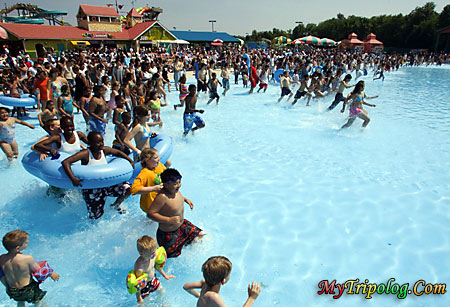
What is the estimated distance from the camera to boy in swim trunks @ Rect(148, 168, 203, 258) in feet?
9.04

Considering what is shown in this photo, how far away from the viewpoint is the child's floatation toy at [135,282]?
239 centimetres

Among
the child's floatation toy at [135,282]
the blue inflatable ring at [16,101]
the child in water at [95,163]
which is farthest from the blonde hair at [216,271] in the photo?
the blue inflatable ring at [16,101]

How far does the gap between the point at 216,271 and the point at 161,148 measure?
2670mm

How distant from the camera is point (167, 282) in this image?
10.2ft

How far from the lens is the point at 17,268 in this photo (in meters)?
2.31

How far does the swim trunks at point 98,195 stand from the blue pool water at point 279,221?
0.20 metres

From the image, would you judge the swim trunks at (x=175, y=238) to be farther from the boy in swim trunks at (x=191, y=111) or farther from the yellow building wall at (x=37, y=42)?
the yellow building wall at (x=37, y=42)

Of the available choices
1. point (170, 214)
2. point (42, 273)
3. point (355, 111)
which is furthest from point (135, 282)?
point (355, 111)

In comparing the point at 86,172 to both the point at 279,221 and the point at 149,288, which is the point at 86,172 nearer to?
the point at 149,288

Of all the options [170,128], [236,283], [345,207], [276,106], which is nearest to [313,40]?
[276,106]

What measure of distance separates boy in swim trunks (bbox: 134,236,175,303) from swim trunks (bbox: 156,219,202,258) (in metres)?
0.40

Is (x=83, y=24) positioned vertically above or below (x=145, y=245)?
above

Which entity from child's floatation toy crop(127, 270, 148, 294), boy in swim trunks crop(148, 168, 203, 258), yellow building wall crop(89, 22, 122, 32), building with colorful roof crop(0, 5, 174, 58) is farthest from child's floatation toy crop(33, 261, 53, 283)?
yellow building wall crop(89, 22, 122, 32)

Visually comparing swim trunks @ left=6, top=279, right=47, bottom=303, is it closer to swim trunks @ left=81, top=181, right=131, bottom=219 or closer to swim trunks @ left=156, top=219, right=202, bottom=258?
swim trunks @ left=156, top=219, right=202, bottom=258
